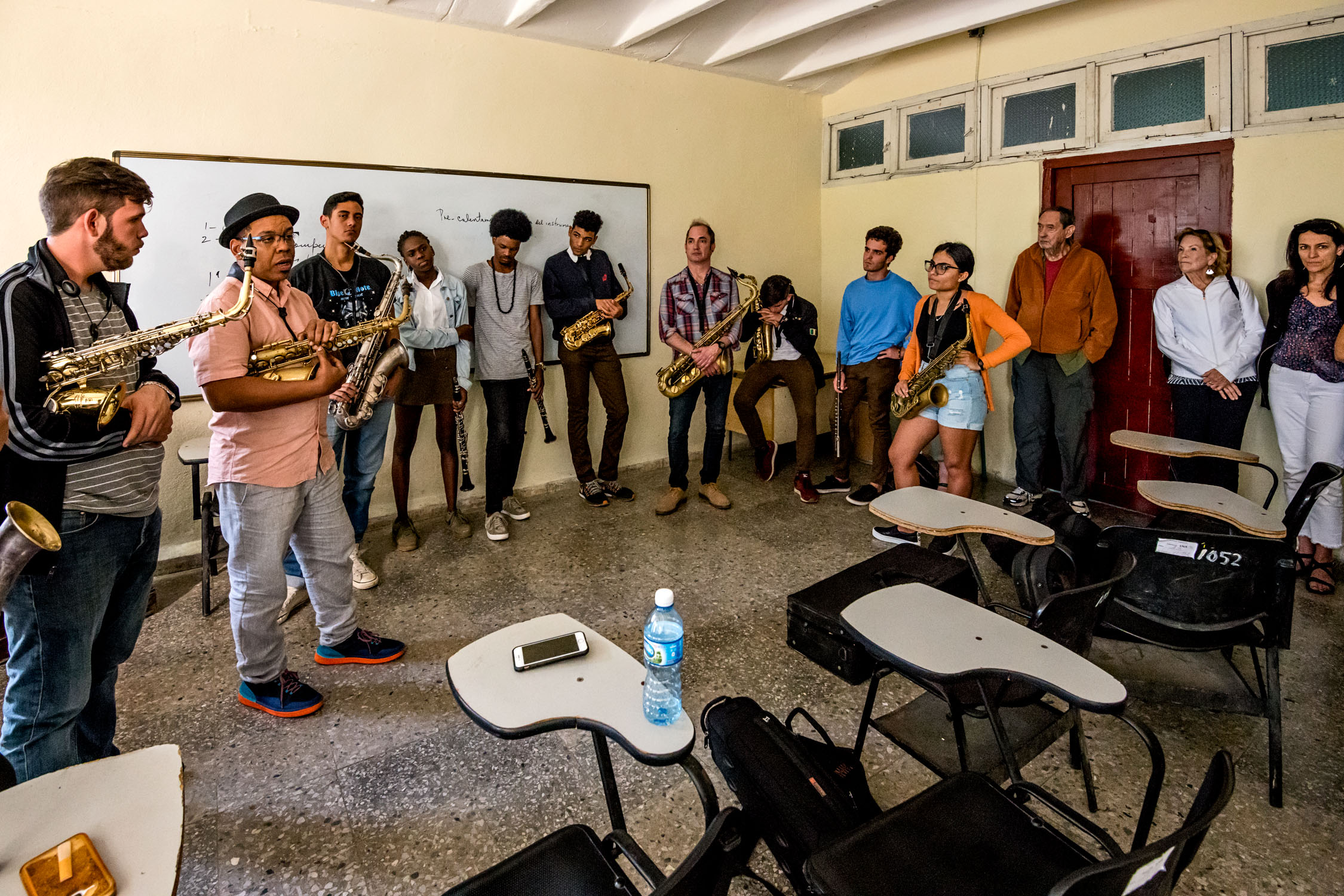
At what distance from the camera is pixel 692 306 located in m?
4.38

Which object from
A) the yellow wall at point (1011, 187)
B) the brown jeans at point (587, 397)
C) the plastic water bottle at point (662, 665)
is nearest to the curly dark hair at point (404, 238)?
the brown jeans at point (587, 397)

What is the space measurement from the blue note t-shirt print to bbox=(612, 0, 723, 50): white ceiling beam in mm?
2240

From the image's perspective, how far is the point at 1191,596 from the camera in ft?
6.81

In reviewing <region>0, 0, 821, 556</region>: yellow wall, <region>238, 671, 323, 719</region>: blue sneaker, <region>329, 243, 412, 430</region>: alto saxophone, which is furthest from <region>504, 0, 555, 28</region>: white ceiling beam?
<region>238, 671, 323, 719</region>: blue sneaker

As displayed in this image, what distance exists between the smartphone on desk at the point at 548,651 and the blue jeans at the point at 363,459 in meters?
2.38

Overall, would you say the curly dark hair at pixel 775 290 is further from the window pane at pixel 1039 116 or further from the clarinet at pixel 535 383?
the window pane at pixel 1039 116

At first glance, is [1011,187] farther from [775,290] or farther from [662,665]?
[662,665]

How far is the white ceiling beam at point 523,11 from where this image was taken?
3875 millimetres

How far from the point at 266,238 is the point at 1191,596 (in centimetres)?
284

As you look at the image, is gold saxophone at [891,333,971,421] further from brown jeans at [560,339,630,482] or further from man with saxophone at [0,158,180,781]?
man with saxophone at [0,158,180,781]

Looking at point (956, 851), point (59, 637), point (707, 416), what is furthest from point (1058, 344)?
point (59, 637)

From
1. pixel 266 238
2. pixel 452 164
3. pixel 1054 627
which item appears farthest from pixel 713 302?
pixel 1054 627

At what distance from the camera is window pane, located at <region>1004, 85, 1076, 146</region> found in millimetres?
4332

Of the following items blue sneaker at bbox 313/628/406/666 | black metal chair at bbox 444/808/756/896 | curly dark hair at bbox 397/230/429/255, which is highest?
curly dark hair at bbox 397/230/429/255
